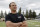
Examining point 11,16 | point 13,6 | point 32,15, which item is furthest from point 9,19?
point 32,15

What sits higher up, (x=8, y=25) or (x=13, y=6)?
(x=13, y=6)

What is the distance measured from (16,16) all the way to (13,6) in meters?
0.27

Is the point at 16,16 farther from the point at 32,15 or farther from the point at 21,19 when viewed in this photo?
the point at 32,15

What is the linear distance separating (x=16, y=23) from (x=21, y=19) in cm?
17

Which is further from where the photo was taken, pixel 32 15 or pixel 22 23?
pixel 32 15

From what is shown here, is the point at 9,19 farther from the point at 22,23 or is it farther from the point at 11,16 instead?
the point at 22,23

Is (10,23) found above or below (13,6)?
below

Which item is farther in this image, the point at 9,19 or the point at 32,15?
the point at 32,15

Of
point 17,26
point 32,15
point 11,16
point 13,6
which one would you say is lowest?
point 32,15

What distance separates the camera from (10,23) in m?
3.90

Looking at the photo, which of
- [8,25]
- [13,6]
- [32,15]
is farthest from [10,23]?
[32,15]

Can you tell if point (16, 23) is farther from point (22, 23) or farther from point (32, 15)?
point (32, 15)

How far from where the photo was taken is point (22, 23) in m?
3.89

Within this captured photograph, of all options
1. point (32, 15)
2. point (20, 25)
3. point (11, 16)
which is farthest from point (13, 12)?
point (32, 15)
